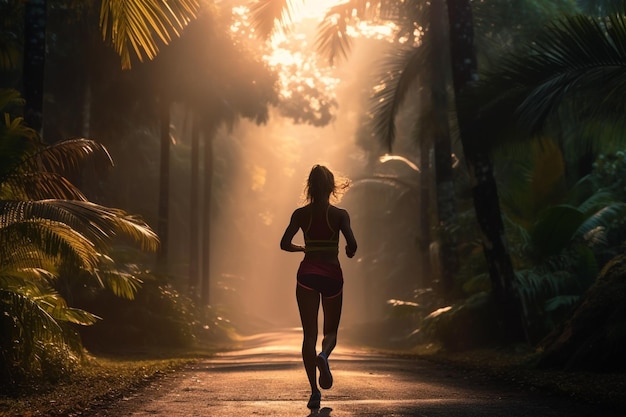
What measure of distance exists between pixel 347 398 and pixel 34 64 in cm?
810

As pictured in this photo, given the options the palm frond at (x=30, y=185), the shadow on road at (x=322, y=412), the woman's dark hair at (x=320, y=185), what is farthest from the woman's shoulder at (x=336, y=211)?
the palm frond at (x=30, y=185)

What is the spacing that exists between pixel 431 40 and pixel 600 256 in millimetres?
7518

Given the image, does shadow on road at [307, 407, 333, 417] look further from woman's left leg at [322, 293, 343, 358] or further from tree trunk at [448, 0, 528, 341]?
tree trunk at [448, 0, 528, 341]

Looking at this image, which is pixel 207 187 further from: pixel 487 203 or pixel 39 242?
pixel 39 242

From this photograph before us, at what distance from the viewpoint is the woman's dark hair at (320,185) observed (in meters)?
8.38

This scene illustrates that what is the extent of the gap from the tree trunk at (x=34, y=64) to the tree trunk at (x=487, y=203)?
7.29m

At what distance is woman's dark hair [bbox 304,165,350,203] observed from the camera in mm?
8383

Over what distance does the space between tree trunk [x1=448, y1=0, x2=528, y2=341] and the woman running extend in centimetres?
869

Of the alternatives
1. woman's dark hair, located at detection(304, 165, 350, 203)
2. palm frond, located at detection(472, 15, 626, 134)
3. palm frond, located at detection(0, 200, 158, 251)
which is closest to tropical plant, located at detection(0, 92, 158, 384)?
palm frond, located at detection(0, 200, 158, 251)

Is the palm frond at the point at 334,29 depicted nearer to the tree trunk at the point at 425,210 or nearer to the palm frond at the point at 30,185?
the palm frond at the point at 30,185

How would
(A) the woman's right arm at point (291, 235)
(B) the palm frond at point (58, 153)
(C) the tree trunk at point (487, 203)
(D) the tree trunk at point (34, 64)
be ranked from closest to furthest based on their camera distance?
(A) the woman's right arm at point (291, 235)
(B) the palm frond at point (58, 153)
(D) the tree trunk at point (34, 64)
(C) the tree trunk at point (487, 203)

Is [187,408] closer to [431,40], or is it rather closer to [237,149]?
[431,40]

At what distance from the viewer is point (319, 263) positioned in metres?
8.18

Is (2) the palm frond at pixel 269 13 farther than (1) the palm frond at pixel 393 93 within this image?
No
